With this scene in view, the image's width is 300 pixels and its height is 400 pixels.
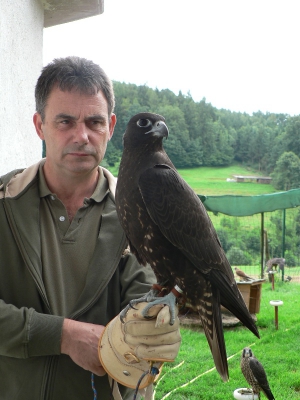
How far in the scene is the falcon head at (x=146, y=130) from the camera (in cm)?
162

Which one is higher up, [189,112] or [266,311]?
[189,112]

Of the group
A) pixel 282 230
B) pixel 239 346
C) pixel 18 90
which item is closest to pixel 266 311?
pixel 239 346

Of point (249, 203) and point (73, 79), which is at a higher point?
point (73, 79)

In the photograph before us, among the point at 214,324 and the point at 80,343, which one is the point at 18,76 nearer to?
the point at 80,343

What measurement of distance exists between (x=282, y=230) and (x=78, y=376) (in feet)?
26.7

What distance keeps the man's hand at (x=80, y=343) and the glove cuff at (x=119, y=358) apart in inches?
1.6

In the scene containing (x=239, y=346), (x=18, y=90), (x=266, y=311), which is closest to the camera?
(x=18, y=90)

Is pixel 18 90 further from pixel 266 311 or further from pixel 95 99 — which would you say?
pixel 266 311

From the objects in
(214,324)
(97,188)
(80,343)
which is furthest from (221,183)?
(80,343)

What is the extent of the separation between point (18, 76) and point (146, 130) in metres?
2.33

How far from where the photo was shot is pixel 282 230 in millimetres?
9172

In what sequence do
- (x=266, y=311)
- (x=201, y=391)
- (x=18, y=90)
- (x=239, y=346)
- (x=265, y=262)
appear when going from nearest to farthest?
(x=18, y=90) → (x=201, y=391) → (x=239, y=346) → (x=266, y=311) → (x=265, y=262)

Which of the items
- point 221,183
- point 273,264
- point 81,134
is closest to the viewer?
point 81,134

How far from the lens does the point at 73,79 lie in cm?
171
